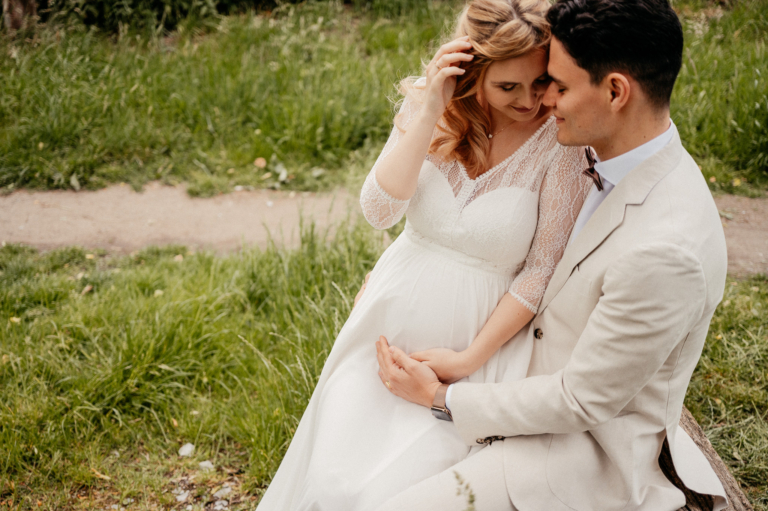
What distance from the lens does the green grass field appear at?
17.4 feet

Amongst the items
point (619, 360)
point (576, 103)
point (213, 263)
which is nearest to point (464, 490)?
point (619, 360)

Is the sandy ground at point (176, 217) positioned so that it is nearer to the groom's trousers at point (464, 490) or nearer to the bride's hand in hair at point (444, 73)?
the bride's hand in hair at point (444, 73)

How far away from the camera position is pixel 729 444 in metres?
2.86

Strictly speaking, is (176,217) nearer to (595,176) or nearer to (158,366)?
(158,366)

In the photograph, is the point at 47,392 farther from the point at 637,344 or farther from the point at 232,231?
the point at 637,344

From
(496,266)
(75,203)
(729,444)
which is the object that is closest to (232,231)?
(75,203)

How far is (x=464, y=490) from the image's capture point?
1819mm

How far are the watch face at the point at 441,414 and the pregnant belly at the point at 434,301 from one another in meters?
0.24

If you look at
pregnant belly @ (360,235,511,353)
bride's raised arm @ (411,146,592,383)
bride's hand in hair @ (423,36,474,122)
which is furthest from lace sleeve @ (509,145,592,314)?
bride's hand in hair @ (423,36,474,122)

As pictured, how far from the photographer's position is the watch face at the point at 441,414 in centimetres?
203

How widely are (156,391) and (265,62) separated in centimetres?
442

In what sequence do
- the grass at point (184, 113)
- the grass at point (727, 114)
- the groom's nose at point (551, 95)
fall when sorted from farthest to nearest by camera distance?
the grass at point (184, 113)
the grass at point (727, 114)
the groom's nose at point (551, 95)

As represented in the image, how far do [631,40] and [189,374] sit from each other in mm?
2771

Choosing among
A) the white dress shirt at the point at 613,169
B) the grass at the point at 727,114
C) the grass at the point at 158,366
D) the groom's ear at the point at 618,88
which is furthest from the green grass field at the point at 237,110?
the groom's ear at the point at 618,88
